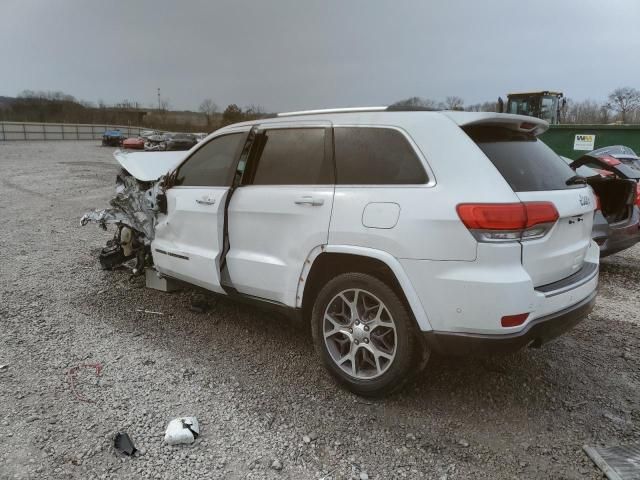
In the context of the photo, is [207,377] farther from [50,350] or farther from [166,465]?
[50,350]

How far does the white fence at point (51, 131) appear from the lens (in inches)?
2042

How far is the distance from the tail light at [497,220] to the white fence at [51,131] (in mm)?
55716

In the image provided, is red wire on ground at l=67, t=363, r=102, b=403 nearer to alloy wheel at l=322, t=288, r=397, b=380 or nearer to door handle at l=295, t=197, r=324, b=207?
alloy wheel at l=322, t=288, r=397, b=380

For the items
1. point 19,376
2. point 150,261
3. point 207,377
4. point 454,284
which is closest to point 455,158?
point 454,284

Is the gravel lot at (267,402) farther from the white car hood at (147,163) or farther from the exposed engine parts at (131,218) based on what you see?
the white car hood at (147,163)

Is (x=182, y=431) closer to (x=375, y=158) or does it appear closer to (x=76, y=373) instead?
(x=76, y=373)

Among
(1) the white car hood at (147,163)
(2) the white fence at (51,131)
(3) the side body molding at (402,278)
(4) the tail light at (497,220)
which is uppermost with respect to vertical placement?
(2) the white fence at (51,131)

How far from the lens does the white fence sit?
51875mm

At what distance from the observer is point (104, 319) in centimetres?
474

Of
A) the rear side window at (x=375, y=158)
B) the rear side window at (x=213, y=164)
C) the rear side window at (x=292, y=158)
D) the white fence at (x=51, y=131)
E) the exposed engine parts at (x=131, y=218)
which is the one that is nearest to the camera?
the rear side window at (x=375, y=158)

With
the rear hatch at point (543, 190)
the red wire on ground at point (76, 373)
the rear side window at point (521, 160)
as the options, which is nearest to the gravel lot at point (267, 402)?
the red wire on ground at point (76, 373)

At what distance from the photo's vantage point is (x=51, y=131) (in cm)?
5647

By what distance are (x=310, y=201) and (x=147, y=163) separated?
292 cm

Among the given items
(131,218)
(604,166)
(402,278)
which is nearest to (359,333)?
(402,278)
